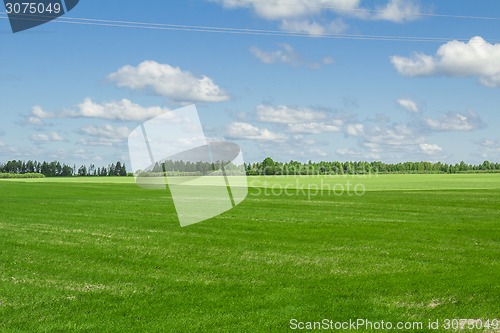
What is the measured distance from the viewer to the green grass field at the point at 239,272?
447 inches

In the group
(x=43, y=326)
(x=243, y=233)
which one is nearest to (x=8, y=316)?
(x=43, y=326)

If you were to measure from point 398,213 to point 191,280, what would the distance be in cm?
2183

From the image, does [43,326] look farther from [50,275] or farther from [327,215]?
[327,215]

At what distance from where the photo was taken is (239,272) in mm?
15703

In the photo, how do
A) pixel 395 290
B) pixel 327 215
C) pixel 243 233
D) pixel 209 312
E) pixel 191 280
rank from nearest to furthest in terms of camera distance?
1. pixel 209 312
2. pixel 395 290
3. pixel 191 280
4. pixel 243 233
5. pixel 327 215

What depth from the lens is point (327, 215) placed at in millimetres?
32312

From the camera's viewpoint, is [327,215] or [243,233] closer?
[243,233]

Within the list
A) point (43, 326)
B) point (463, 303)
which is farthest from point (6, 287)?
point (463, 303)

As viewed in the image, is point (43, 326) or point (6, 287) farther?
point (6, 287)

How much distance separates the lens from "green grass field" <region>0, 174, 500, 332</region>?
11.4m

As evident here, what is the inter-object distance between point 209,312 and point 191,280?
3.28 meters

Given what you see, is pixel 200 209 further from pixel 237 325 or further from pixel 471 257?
pixel 237 325

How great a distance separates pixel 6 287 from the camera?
13938mm

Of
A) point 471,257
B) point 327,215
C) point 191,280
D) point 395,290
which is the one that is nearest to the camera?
point 395,290
